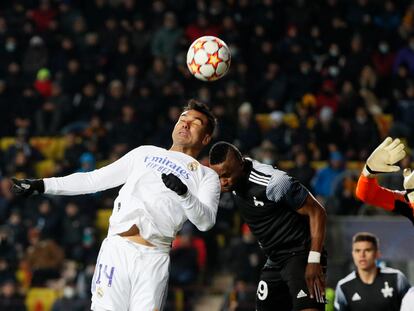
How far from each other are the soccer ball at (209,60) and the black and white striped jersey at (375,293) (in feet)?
7.42

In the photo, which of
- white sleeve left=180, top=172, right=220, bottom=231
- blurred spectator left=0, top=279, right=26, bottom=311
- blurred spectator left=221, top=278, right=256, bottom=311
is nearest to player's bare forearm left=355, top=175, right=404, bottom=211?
white sleeve left=180, top=172, right=220, bottom=231

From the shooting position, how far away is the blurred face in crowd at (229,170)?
714cm

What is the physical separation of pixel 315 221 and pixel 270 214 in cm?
41

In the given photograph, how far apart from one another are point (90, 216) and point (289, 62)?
468cm

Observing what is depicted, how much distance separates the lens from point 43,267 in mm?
13570

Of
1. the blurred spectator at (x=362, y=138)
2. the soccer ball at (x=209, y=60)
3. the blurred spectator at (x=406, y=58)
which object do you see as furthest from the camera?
the blurred spectator at (x=406, y=58)

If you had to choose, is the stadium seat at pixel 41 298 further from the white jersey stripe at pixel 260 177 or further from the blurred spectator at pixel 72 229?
the white jersey stripe at pixel 260 177

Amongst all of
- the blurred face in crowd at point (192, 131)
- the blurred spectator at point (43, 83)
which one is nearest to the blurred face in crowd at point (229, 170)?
→ the blurred face in crowd at point (192, 131)

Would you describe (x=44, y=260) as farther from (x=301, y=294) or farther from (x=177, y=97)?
(x=301, y=294)

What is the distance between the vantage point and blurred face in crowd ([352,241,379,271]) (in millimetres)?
7977

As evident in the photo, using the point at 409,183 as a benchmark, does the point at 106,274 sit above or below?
below

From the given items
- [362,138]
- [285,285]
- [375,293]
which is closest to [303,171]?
[362,138]

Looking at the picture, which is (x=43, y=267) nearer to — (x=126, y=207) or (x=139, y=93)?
(x=139, y=93)

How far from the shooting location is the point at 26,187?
6434mm
